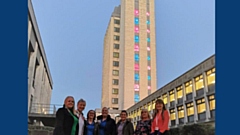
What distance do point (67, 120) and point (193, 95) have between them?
1825 cm

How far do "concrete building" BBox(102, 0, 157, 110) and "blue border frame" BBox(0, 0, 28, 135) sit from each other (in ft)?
123

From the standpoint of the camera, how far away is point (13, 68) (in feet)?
7.75

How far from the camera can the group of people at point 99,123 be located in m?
2.84

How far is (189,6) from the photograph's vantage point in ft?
442

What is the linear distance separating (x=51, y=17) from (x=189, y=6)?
247 feet

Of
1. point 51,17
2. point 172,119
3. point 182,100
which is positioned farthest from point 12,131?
point 51,17

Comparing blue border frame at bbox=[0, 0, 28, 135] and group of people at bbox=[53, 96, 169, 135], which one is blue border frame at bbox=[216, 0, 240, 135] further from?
blue border frame at bbox=[0, 0, 28, 135]

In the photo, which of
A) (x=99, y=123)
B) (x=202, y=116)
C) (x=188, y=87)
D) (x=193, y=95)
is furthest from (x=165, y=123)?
(x=188, y=87)

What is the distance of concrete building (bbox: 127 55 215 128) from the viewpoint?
58.3 ft

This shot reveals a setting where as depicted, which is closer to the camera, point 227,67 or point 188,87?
point 227,67

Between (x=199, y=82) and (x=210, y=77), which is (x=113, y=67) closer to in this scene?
(x=199, y=82)

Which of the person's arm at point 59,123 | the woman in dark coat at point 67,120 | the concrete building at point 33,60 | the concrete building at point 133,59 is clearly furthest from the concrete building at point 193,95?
the concrete building at point 133,59

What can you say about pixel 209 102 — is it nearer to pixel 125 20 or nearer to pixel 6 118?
pixel 6 118

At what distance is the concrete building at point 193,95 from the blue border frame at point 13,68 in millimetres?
15978
